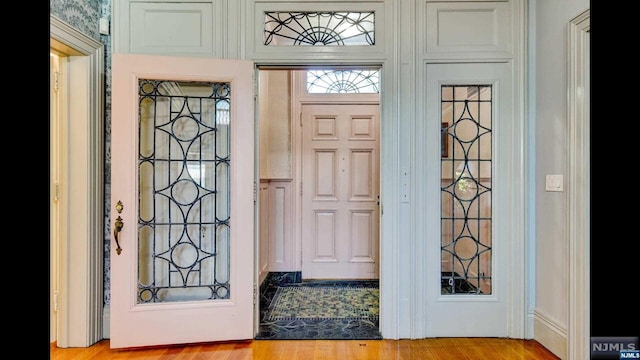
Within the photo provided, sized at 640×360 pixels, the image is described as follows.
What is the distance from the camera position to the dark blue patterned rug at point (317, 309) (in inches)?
104

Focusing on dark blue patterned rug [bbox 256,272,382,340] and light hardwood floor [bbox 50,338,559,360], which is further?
dark blue patterned rug [bbox 256,272,382,340]

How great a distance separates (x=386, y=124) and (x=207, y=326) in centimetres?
192

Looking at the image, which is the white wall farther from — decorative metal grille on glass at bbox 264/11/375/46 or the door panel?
decorative metal grille on glass at bbox 264/11/375/46

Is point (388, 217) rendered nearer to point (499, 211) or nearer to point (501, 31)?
point (499, 211)

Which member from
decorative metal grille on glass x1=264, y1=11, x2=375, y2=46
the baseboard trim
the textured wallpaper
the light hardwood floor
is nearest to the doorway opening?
decorative metal grille on glass x1=264, y1=11, x2=375, y2=46

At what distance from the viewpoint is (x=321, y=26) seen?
102 inches

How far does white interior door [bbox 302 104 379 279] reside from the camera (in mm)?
4047

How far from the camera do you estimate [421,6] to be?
2.56 meters

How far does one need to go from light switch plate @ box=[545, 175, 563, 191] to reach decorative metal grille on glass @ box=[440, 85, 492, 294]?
37 cm

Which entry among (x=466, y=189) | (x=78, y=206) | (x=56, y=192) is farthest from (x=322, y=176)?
(x=56, y=192)

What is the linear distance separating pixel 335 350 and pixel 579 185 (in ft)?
6.09

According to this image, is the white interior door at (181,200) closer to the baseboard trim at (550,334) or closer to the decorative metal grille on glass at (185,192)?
the decorative metal grille on glass at (185,192)
